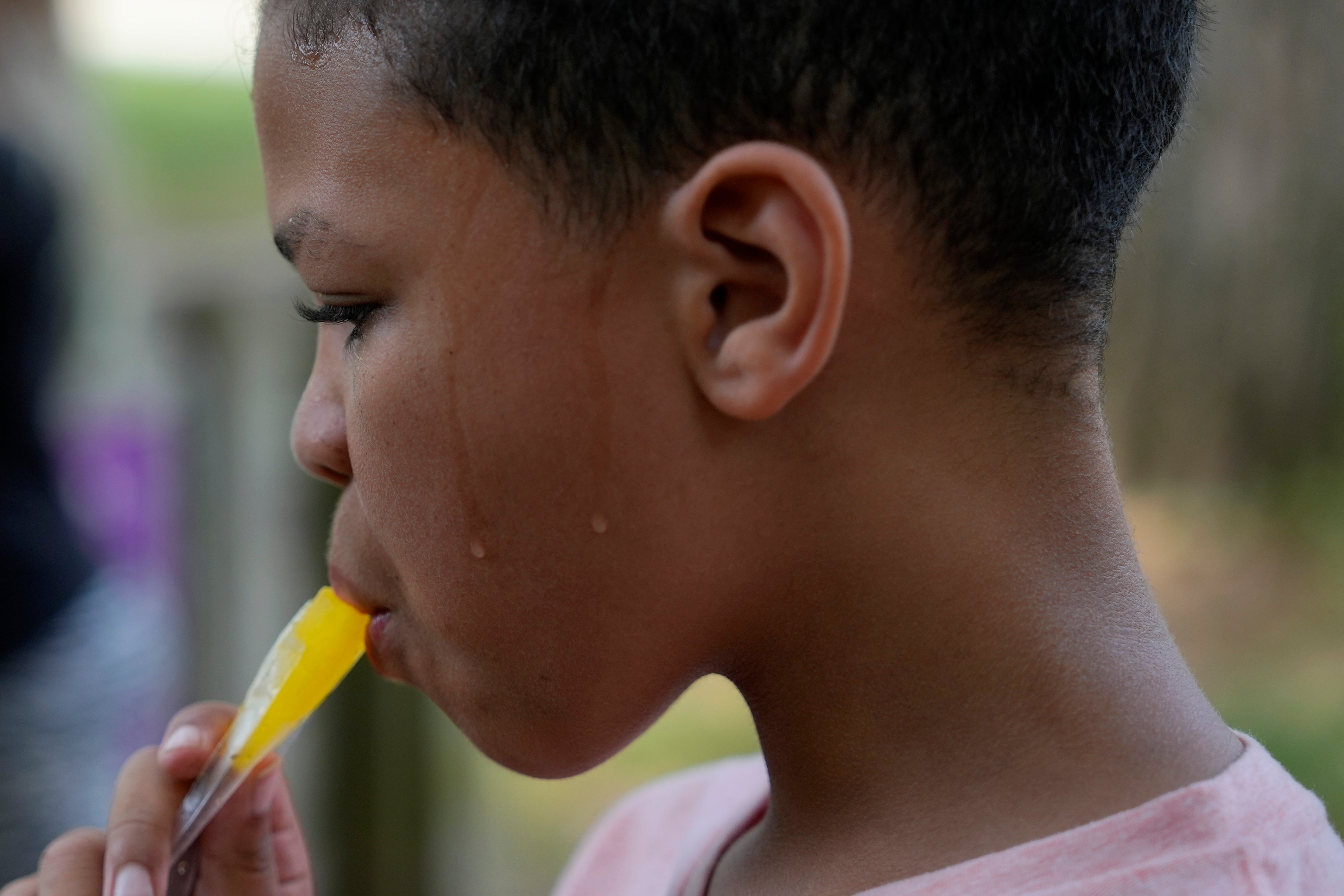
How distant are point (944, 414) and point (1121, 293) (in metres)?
1.22

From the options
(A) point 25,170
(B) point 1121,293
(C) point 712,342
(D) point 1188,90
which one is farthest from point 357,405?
(B) point 1121,293

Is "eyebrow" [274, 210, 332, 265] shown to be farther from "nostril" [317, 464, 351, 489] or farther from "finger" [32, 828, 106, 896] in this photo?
"finger" [32, 828, 106, 896]

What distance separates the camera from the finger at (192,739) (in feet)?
2.81

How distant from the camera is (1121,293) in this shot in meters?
1.74

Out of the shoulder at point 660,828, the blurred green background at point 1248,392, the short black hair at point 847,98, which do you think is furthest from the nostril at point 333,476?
the blurred green background at point 1248,392

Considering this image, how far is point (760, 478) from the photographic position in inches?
25.4

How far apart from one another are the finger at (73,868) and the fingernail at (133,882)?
3cm

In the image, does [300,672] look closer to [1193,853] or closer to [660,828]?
[660,828]

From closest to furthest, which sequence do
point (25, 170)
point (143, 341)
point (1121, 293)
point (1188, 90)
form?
point (1188, 90) < point (25, 170) < point (1121, 293) < point (143, 341)

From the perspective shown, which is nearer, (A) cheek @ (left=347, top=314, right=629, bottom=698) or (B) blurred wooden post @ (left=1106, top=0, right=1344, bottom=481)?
(A) cheek @ (left=347, top=314, right=629, bottom=698)

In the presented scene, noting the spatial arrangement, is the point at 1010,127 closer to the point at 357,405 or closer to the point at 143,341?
the point at 357,405

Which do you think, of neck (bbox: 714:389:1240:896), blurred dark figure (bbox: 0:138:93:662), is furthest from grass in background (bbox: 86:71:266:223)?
neck (bbox: 714:389:1240:896)

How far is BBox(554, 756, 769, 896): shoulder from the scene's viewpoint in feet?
2.91

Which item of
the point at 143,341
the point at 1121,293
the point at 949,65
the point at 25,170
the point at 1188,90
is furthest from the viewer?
the point at 143,341
